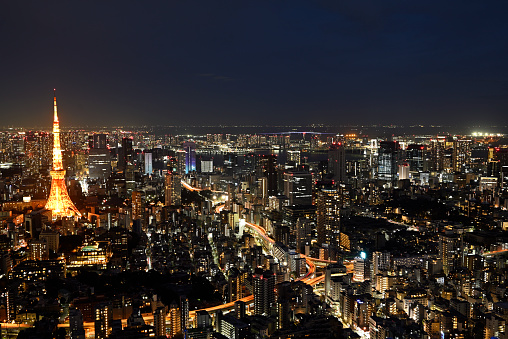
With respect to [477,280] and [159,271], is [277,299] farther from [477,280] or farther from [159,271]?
[477,280]

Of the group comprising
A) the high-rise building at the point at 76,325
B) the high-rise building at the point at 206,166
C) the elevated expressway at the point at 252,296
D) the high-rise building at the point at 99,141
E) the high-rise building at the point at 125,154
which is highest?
the high-rise building at the point at 99,141

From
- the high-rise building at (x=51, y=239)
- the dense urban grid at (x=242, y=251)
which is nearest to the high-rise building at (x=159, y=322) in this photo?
the dense urban grid at (x=242, y=251)

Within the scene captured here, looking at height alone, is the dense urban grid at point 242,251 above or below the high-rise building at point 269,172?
below

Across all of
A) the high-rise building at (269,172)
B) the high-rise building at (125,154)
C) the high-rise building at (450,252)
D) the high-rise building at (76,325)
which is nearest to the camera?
the high-rise building at (76,325)

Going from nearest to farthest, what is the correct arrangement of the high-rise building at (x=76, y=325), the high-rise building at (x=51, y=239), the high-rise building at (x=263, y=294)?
the high-rise building at (x=76, y=325)
the high-rise building at (x=263, y=294)
the high-rise building at (x=51, y=239)

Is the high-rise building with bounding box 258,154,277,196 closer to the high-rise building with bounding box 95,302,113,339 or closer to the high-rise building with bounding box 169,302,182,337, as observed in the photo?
the high-rise building with bounding box 169,302,182,337

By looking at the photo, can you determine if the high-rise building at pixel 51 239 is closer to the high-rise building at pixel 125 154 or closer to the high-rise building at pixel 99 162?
the high-rise building at pixel 99 162

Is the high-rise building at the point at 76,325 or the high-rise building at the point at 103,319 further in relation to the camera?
the high-rise building at the point at 103,319

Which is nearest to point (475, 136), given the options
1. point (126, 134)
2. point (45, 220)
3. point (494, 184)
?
point (494, 184)
